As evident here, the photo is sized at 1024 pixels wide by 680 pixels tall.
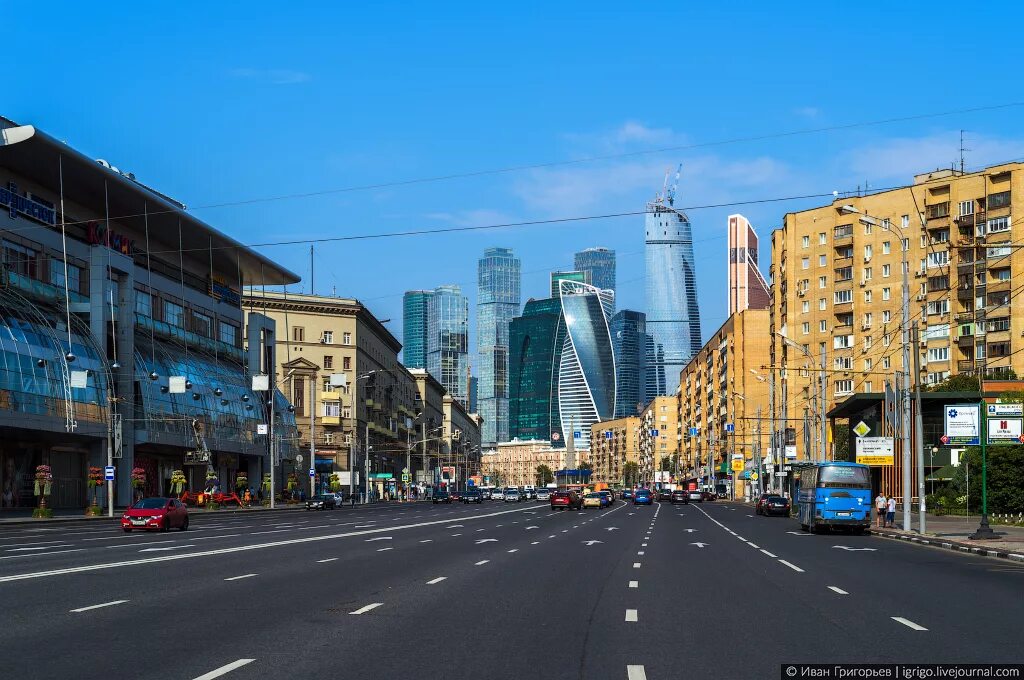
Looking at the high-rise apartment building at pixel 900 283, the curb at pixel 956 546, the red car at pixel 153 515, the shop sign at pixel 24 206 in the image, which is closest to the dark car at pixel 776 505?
the high-rise apartment building at pixel 900 283

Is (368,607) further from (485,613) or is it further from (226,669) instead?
(226,669)

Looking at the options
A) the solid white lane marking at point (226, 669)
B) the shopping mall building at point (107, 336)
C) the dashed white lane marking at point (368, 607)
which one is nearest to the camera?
the solid white lane marking at point (226, 669)

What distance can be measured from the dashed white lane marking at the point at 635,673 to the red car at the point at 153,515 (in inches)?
1372

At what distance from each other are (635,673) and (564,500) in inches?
3104

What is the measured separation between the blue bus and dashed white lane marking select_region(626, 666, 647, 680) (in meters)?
38.4

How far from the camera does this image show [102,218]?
3177 inches

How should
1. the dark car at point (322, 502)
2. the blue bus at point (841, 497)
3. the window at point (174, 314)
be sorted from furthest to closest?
the window at point (174, 314), the dark car at point (322, 502), the blue bus at point (841, 497)

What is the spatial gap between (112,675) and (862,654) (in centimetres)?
698

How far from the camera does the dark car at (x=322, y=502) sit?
87.6 metres

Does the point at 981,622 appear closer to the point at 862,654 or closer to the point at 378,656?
the point at 862,654

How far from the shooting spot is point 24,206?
67.8 metres

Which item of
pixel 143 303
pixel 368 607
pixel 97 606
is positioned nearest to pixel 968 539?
pixel 368 607

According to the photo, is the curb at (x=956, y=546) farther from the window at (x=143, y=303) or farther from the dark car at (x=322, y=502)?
the window at (x=143, y=303)

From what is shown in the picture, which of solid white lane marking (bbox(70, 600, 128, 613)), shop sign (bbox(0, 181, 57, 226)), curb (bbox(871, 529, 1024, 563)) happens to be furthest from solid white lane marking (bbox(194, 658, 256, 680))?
shop sign (bbox(0, 181, 57, 226))
